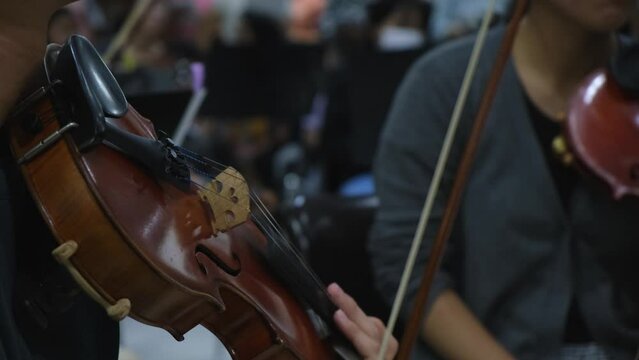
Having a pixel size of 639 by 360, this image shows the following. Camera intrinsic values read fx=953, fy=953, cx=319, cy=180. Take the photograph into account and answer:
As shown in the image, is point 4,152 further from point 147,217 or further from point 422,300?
point 422,300

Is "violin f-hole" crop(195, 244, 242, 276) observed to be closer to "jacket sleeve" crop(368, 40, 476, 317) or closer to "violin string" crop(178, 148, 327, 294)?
"violin string" crop(178, 148, 327, 294)

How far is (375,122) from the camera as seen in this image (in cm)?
230

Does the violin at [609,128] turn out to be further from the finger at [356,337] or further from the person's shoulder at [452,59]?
the finger at [356,337]

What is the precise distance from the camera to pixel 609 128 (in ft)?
3.73

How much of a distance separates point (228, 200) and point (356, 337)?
20cm

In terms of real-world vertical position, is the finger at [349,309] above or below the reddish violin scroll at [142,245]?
below

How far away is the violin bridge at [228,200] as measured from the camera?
75 centimetres

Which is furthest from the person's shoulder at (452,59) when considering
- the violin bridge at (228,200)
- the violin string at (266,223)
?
the violin bridge at (228,200)

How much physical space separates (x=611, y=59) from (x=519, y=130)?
14 cm

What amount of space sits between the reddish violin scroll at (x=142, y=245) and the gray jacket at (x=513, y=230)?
1.43 ft

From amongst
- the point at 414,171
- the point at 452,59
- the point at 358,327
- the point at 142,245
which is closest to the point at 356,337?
the point at 358,327

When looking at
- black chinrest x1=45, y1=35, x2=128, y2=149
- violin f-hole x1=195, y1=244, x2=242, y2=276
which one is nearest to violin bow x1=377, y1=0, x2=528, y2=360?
violin f-hole x1=195, y1=244, x2=242, y2=276

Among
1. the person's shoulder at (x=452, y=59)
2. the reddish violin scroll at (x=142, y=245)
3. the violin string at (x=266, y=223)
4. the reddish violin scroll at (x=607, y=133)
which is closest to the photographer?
the reddish violin scroll at (x=142, y=245)

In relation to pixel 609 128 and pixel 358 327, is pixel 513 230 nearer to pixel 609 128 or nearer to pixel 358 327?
pixel 609 128
